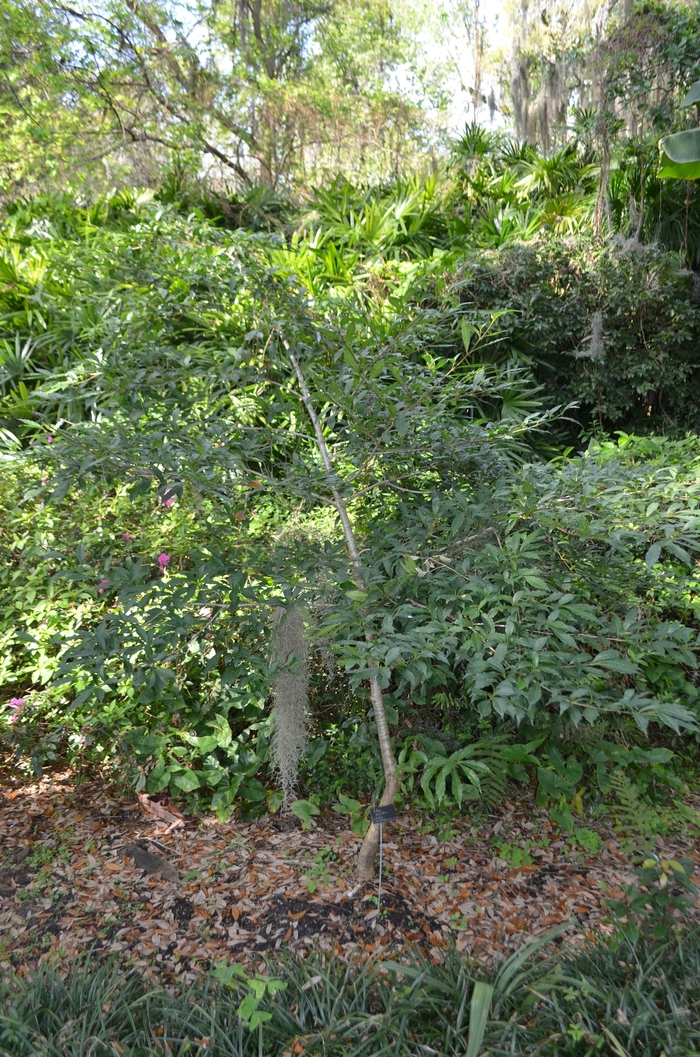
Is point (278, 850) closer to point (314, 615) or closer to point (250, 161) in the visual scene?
point (314, 615)

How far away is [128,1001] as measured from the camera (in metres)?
2.08

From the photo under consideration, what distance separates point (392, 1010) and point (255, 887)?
87 cm

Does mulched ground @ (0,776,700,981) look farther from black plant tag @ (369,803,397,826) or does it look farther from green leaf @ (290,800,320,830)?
black plant tag @ (369,803,397,826)

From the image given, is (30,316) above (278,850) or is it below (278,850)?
above

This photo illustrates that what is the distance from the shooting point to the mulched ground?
8.02ft

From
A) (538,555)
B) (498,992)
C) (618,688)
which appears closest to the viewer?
(498,992)

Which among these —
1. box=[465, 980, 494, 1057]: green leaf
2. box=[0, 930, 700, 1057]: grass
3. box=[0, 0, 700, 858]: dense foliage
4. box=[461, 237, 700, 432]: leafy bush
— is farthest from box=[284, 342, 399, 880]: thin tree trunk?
box=[461, 237, 700, 432]: leafy bush

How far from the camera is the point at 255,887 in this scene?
106 inches

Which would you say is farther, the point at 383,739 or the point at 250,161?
the point at 250,161

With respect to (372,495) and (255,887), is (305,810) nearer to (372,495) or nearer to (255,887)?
(255,887)

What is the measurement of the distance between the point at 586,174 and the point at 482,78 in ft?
34.4

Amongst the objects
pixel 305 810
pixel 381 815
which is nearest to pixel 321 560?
pixel 381 815

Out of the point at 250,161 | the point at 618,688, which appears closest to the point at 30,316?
the point at 618,688

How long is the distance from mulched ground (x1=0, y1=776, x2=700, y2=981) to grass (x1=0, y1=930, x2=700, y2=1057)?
0.23 metres
